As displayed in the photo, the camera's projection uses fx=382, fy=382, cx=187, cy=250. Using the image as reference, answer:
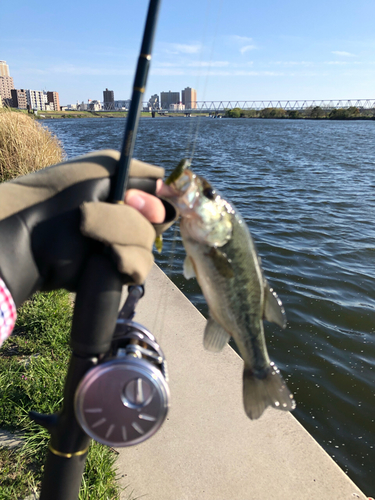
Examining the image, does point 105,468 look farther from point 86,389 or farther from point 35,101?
point 35,101

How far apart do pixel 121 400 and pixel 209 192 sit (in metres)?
0.86

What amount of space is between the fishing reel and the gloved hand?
318 millimetres

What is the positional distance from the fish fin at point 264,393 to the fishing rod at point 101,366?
44cm

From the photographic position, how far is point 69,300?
4.66 meters

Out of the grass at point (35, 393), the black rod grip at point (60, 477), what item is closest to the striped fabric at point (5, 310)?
the black rod grip at point (60, 477)

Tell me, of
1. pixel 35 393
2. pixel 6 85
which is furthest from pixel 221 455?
pixel 6 85

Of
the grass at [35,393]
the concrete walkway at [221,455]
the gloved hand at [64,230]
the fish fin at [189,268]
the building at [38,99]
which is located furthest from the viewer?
the building at [38,99]

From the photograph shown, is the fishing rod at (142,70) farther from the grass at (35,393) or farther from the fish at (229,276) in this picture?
the grass at (35,393)

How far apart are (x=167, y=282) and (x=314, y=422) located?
2.44 metres

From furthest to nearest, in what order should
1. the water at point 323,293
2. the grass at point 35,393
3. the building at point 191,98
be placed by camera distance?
the water at point 323,293, the building at point 191,98, the grass at point 35,393

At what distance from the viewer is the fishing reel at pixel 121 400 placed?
4.45ft

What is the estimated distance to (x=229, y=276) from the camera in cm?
158

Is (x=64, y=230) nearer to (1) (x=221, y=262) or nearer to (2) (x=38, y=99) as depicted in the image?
(1) (x=221, y=262)

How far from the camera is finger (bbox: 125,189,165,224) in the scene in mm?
1528
